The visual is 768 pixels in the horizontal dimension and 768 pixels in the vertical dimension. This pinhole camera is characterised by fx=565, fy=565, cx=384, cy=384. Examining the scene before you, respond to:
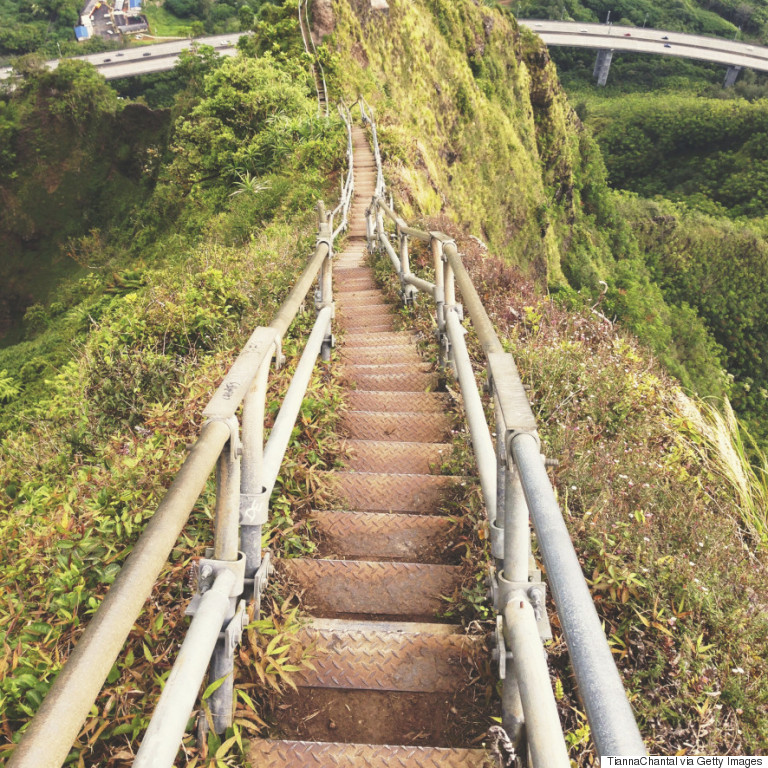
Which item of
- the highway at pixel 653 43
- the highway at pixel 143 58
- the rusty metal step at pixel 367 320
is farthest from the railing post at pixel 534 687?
the highway at pixel 653 43

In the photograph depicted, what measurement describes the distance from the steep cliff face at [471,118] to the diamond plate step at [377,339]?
8647 mm

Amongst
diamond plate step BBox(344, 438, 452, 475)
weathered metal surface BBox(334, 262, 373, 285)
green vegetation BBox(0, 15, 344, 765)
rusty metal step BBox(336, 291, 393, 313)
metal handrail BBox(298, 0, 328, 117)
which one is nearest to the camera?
Answer: green vegetation BBox(0, 15, 344, 765)

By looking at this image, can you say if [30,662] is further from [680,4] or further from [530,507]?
[680,4]

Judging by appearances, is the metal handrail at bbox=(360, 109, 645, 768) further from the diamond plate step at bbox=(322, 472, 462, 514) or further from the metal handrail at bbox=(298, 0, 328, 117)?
the metal handrail at bbox=(298, 0, 328, 117)

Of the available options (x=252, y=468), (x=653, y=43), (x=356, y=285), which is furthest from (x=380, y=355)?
(x=653, y=43)

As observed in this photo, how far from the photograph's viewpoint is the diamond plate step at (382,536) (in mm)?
2748

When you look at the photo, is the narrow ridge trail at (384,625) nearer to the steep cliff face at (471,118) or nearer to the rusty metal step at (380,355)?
the rusty metal step at (380,355)

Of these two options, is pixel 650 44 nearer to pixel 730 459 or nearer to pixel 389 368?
pixel 389 368

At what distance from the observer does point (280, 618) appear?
89.6 inches

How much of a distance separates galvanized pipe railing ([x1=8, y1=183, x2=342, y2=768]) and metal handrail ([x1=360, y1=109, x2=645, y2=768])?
75cm

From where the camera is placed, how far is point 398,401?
423 centimetres

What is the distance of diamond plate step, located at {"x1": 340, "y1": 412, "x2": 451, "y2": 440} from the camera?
3.80 meters

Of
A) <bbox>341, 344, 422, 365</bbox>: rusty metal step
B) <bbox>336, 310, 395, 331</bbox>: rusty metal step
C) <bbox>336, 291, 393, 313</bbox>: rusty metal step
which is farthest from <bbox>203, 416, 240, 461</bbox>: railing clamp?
<bbox>336, 291, 393, 313</bbox>: rusty metal step

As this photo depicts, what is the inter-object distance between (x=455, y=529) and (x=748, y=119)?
64143 mm
